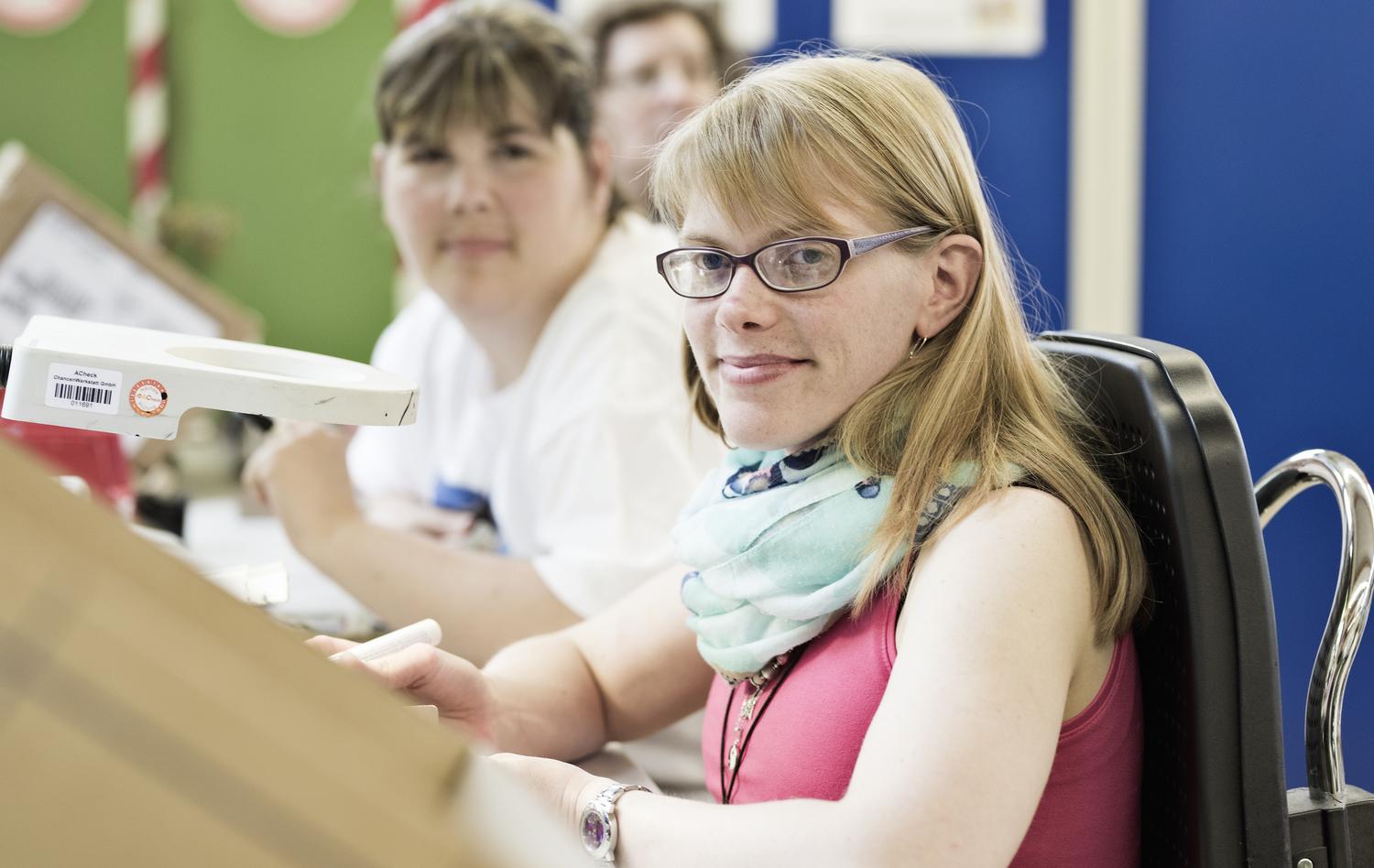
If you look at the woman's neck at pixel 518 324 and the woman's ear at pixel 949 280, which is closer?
the woman's ear at pixel 949 280

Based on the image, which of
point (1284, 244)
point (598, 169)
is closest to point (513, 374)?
point (598, 169)

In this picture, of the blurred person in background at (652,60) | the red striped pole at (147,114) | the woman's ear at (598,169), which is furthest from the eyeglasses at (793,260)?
the red striped pole at (147,114)

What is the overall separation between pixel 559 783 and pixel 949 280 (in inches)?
18.1

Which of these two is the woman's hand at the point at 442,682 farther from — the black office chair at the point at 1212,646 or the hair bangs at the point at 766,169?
the black office chair at the point at 1212,646

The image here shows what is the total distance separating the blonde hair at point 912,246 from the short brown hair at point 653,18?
189 cm

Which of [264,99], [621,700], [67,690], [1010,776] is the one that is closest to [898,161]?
[1010,776]

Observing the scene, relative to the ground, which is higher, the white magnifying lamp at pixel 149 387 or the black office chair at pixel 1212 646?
the white magnifying lamp at pixel 149 387

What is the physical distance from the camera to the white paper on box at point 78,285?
6.16ft

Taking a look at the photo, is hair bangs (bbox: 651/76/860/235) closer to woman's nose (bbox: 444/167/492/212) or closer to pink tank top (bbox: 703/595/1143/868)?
pink tank top (bbox: 703/595/1143/868)

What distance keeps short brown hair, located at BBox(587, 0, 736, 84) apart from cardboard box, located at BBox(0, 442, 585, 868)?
8.16 ft

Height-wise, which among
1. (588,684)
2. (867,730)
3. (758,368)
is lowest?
(588,684)

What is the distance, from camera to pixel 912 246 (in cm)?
90

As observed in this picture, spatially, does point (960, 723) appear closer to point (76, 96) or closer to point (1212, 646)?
point (1212, 646)

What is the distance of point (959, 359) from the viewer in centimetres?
90
